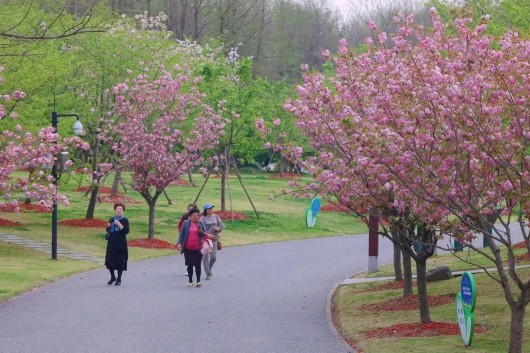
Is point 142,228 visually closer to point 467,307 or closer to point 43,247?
point 43,247

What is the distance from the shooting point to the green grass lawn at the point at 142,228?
2668 centimetres

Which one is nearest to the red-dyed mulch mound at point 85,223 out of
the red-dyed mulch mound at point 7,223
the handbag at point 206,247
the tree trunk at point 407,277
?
the red-dyed mulch mound at point 7,223

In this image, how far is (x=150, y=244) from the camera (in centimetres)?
3475

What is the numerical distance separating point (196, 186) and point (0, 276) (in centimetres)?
4145

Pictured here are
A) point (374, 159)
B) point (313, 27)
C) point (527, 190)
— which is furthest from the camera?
point (313, 27)

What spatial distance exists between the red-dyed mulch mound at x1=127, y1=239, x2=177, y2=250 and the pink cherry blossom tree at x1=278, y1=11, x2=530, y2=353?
19.4 meters

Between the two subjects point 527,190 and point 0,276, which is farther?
point 0,276

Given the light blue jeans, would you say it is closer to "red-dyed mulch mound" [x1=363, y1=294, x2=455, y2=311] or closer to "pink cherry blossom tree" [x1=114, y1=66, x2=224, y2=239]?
"red-dyed mulch mound" [x1=363, y1=294, x2=455, y2=311]

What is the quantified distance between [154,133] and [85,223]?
5798 mm

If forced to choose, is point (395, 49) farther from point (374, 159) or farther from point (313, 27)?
point (313, 27)

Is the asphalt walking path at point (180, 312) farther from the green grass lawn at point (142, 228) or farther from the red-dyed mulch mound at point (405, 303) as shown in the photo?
the green grass lawn at point (142, 228)

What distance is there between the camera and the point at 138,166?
35719 millimetres

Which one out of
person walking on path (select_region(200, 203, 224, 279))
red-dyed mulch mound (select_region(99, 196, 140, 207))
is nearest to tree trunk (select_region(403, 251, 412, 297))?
person walking on path (select_region(200, 203, 224, 279))

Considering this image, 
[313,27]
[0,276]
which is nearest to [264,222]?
[0,276]
